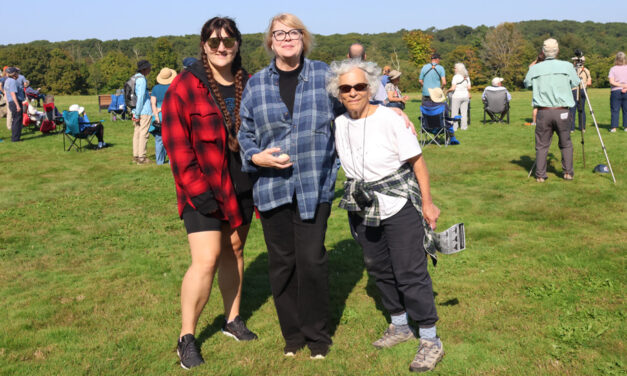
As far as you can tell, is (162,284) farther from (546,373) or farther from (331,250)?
(546,373)

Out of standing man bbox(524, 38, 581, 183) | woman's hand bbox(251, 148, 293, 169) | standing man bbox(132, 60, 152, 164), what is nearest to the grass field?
standing man bbox(524, 38, 581, 183)

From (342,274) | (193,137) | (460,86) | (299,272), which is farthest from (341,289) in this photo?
(460,86)

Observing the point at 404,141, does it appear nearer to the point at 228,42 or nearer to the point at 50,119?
the point at 228,42

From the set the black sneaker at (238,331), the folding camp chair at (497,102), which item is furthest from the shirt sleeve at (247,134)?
the folding camp chair at (497,102)

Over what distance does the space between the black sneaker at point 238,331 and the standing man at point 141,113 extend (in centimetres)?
811

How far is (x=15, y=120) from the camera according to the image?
610 inches

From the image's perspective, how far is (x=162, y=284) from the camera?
5.08m

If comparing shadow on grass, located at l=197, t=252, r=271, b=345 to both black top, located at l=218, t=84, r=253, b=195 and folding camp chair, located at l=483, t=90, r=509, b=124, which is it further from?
folding camp chair, located at l=483, t=90, r=509, b=124

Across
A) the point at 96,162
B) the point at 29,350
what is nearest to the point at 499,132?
the point at 96,162

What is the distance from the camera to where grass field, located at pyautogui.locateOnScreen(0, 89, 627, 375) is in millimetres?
3568

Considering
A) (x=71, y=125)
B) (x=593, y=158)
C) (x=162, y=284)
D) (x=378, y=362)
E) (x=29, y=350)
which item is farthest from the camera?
(x=71, y=125)

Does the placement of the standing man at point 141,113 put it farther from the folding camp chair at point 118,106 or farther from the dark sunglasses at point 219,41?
the folding camp chair at point 118,106

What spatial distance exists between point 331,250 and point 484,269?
1636mm

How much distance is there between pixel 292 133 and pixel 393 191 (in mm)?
719
